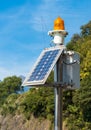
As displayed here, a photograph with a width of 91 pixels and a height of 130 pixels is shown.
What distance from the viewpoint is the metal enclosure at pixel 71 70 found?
17.5 ft

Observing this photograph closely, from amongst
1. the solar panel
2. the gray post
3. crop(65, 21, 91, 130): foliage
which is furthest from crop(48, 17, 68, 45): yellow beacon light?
crop(65, 21, 91, 130): foliage

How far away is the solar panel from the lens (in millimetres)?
5199

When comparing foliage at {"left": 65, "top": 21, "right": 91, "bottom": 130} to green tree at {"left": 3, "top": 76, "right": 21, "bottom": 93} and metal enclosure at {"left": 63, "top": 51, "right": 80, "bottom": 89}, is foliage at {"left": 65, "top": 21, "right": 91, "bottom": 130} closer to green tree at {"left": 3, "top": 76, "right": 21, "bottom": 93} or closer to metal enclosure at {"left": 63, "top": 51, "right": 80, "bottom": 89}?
metal enclosure at {"left": 63, "top": 51, "right": 80, "bottom": 89}

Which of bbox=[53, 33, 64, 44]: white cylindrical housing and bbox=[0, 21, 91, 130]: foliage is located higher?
bbox=[0, 21, 91, 130]: foliage

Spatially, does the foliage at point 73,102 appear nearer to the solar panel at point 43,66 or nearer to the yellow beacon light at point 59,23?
the solar panel at point 43,66

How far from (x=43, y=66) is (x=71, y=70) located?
1.24ft

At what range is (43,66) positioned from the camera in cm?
545

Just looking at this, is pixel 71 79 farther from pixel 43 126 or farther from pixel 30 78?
pixel 43 126

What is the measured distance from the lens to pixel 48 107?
26.6 metres

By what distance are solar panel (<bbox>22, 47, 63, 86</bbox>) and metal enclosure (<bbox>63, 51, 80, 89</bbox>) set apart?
0.43ft

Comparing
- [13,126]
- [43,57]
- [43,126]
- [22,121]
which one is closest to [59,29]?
[43,57]

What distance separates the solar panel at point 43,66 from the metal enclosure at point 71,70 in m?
0.13

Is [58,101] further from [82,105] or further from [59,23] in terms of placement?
[82,105]

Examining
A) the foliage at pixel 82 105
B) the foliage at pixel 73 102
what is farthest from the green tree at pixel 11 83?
the foliage at pixel 82 105
